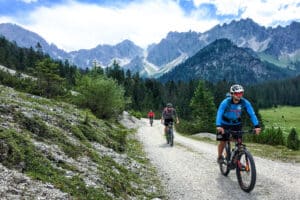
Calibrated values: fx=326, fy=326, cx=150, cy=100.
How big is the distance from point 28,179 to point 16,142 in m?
2.12

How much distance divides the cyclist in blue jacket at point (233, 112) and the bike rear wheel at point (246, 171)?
1.07m

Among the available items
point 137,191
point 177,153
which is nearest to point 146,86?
point 177,153

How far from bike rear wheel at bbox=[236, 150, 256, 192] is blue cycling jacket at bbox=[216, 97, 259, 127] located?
1318mm

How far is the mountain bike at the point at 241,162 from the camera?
1095 centimetres

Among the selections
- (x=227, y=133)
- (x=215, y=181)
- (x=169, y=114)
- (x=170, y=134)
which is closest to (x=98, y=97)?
(x=169, y=114)

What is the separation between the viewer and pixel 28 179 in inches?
340

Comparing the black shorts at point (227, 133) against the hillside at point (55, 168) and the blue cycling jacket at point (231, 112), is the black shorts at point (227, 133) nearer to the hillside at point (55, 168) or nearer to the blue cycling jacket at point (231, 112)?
the blue cycling jacket at point (231, 112)

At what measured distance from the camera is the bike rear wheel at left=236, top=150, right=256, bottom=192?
10.9 meters

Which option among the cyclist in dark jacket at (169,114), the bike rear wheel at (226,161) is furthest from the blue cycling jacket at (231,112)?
the cyclist in dark jacket at (169,114)

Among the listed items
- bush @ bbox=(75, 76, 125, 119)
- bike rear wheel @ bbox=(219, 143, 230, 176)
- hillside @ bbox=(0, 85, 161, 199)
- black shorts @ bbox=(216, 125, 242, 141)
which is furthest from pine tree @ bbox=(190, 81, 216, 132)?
black shorts @ bbox=(216, 125, 242, 141)

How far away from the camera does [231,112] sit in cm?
1214

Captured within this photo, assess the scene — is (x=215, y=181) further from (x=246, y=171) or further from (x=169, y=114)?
(x=169, y=114)

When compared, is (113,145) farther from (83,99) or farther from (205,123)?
(205,123)

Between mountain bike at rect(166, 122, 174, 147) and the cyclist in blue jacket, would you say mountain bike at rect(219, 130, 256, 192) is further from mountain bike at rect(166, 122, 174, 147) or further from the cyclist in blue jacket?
mountain bike at rect(166, 122, 174, 147)
